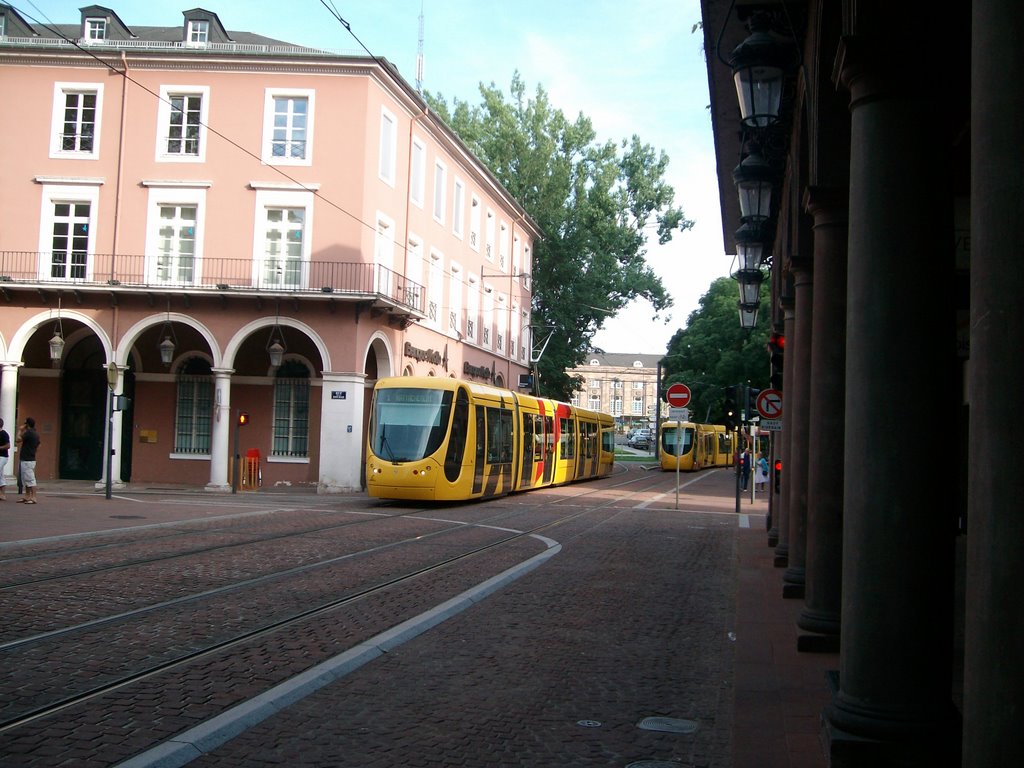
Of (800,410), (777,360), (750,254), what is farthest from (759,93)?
(777,360)

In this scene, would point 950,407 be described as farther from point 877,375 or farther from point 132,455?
point 132,455

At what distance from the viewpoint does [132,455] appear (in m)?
32.0

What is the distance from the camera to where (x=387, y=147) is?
31812 mm

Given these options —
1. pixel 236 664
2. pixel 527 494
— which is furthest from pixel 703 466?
pixel 236 664

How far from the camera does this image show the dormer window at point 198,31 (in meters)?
32.5

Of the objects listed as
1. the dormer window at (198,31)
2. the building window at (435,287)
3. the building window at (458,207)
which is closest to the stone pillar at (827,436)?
the building window at (435,287)

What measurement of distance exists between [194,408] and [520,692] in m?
26.9

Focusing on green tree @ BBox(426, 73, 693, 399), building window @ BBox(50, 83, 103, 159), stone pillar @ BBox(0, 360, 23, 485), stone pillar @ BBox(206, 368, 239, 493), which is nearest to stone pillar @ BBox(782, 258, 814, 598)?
stone pillar @ BBox(206, 368, 239, 493)

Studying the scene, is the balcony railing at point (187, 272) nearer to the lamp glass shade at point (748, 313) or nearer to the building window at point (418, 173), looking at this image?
the building window at point (418, 173)

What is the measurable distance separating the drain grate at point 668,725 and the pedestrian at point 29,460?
18594 millimetres

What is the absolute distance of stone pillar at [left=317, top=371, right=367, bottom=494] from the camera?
28938mm

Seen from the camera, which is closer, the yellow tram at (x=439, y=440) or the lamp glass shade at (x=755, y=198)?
the lamp glass shade at (x=755, y=198)

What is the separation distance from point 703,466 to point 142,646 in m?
57.6

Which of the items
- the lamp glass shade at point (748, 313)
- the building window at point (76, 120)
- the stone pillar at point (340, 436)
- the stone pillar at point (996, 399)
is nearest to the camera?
the stone pillar at point (996, 399)
